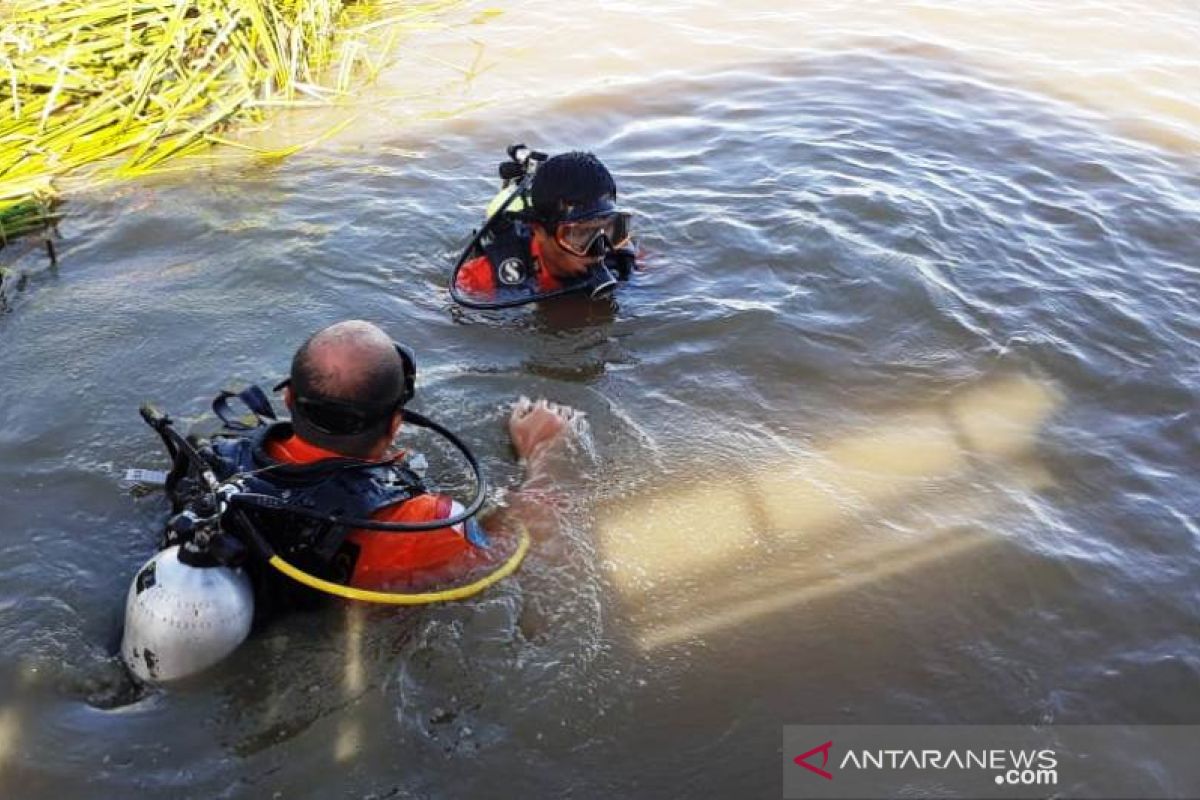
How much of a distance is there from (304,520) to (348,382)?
Answer: 0.40 meters

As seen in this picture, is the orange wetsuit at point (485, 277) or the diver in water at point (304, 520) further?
the orange wetsuit at point (485, 277)

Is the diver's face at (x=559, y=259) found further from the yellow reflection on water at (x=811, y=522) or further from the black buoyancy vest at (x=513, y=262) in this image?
the yellow reflection on water at (x=811, y=522)

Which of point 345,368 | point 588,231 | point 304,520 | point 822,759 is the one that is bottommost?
point 822,759

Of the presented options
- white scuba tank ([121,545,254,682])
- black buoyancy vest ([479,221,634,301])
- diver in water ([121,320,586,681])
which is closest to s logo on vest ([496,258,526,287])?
black buoyancy vest ([479,221,634,301])

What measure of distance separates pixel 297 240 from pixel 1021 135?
500 cm

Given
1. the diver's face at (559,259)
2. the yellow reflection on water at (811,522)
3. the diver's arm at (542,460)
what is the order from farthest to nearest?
the diver's face at (559,259)
the diver's arm at (542,460)
the yellow reflection on water at (811,522)

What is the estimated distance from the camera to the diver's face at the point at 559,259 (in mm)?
4879

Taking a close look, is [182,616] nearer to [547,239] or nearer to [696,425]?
[696,425]

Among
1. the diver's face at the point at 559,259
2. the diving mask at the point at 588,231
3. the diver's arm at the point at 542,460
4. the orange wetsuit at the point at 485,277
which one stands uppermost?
the diving mask at the point at 588,231

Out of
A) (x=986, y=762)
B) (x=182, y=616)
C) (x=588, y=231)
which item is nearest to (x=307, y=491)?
(x=182, y=616)

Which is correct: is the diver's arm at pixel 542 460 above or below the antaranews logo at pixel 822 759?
above

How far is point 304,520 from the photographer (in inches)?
108

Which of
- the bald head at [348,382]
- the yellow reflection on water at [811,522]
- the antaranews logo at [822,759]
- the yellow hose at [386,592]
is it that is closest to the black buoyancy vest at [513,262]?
the yellow reflection on water at [811,522]

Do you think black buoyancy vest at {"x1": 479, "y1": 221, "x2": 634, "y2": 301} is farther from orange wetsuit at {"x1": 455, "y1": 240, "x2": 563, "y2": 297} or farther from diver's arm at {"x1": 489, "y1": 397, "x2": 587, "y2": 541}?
diver's arm at {"x1": 489, "y1": 397, "x2": 587, "y2": 541}
